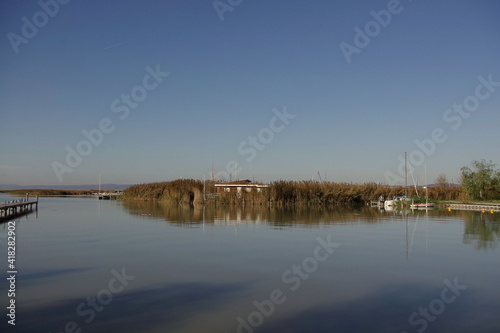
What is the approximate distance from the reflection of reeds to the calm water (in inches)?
803

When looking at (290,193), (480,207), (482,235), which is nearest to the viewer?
(482,235)

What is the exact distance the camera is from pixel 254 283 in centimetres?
791

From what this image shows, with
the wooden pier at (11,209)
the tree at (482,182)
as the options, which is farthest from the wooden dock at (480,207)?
the wooden pier at (11,209)

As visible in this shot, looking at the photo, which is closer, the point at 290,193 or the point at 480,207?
the point at 480,207

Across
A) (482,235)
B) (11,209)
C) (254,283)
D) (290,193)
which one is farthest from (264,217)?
(11,209)

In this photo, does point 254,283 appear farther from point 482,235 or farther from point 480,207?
point 480,207

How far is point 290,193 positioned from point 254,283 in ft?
90.7

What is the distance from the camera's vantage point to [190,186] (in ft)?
130

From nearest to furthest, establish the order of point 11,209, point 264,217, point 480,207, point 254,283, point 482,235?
point 254,283, point 482,235, point 264,217, point 11,209, point 480,207

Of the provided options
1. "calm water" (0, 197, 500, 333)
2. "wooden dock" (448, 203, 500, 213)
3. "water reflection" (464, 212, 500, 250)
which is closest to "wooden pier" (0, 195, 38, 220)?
"calm water" (0, 197, 500, 333)

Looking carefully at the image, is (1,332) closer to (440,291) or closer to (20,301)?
(20,301)

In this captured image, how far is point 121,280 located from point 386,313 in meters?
4.81

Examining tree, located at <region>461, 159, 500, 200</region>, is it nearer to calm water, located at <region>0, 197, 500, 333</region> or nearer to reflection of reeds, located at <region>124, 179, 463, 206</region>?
reflection of reeds, located at <region>124, 179, 463, 206</region>

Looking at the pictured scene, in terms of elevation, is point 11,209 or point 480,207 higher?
point 11,209
